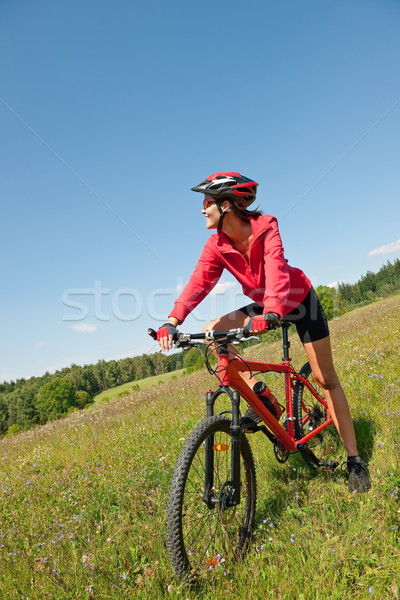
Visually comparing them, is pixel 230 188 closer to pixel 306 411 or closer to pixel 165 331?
pixel 165 331

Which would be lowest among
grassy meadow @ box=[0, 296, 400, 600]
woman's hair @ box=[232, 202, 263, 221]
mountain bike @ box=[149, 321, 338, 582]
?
grassy meadow @ box=[0, 296, 400, 600]

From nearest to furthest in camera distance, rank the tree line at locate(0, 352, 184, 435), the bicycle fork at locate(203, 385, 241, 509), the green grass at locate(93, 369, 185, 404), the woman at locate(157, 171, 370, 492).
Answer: the bicycle fork at locate(203, 385, 241, 509) → the woman at locate(157, 171, 370, 492) → the green grass at locate(93, 369, 185, 404) → the tree line at locate(0, 352, 184, 435)

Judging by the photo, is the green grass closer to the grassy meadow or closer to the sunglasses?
the grassy meadow

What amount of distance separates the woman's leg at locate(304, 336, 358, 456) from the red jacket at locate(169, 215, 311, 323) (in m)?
0.50

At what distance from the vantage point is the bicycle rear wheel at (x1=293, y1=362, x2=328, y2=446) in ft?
12.8

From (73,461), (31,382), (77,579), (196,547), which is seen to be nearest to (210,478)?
(196,547)

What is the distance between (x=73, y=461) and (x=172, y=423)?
1.63m

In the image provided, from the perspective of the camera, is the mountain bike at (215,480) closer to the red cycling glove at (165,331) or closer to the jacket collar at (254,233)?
the red cycling glove at (165,331)

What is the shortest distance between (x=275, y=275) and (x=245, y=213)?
74cm

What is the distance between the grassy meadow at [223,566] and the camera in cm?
236

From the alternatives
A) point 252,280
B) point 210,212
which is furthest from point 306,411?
point 210,212

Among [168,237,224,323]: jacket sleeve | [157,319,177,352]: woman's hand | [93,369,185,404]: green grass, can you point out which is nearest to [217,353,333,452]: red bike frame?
[157,319,177,352]: woman's hand

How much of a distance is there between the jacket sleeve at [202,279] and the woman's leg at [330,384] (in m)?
1.09

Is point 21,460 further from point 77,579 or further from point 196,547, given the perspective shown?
point 196,547
